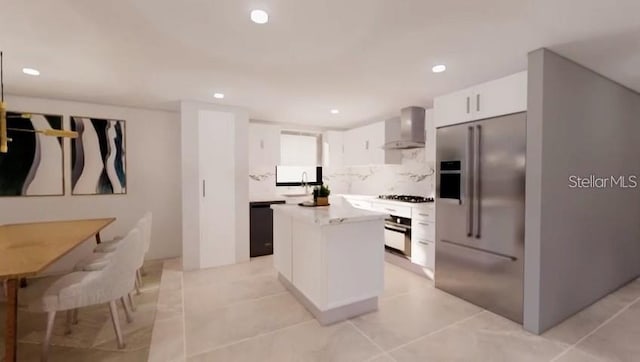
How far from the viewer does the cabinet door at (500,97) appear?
2.46 metres

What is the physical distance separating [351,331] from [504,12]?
2.59 m

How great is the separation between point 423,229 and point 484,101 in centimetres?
167

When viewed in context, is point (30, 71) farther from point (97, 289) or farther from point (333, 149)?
point (333, 149)

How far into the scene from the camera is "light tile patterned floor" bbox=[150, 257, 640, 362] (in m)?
2.08

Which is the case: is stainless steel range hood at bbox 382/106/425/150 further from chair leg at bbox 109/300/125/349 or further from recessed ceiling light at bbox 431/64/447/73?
chair leg at bbox 109/300/125/349

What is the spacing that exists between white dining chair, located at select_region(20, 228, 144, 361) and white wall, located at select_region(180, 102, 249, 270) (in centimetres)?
149

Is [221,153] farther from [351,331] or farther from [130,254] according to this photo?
[351,331]

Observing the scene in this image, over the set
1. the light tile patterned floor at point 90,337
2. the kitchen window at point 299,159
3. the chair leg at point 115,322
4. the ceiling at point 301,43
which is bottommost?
the light tile patterned floor at point 90,337

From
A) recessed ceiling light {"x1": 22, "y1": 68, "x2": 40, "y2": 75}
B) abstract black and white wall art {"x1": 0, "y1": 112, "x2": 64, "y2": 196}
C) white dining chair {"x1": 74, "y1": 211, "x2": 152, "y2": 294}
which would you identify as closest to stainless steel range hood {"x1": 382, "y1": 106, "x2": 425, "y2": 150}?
white dining chair {"x1": 74, "y1": 211, "x2": 152, "y2": 294}

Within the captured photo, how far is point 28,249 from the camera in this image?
6.99 ft

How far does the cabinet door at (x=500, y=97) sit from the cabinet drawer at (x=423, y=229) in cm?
139

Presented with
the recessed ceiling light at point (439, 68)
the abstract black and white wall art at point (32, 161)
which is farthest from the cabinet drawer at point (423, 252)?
the abstract black and white wall art at point (32, 161)

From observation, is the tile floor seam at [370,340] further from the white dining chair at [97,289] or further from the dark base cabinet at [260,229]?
the dark base cabinet at [260,229]

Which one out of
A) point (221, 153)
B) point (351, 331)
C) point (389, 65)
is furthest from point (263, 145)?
point (351, 331)
